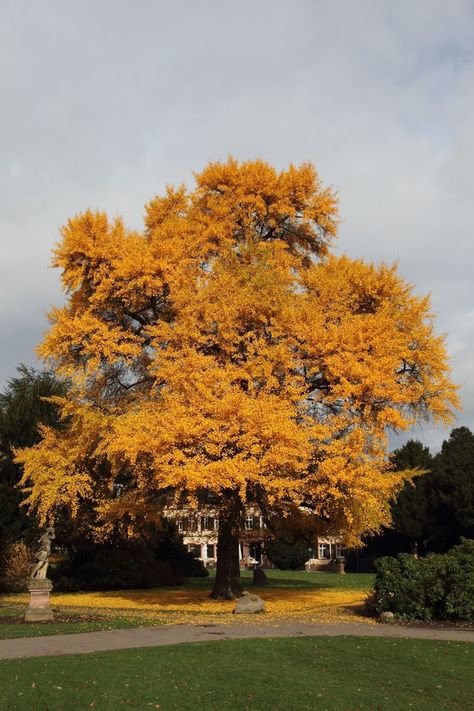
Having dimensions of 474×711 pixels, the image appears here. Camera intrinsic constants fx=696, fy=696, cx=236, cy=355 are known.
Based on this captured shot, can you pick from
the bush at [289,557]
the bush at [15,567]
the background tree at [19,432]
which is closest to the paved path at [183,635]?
the background tree at [19,432]

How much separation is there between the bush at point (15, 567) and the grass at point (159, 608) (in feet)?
2.35

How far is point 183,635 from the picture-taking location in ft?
46.5

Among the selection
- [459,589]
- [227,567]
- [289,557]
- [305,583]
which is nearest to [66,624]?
[227,567]

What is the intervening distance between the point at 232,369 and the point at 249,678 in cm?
1153

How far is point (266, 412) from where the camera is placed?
18.6 metres

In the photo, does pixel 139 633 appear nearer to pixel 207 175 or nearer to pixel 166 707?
pixel 166 707

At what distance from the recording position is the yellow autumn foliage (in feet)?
62.2

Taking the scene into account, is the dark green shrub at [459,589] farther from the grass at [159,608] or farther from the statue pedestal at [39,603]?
the statue pedestal at [39,603]

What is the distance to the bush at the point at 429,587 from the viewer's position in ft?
55.0

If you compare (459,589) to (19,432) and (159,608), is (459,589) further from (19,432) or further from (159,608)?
(19,432)

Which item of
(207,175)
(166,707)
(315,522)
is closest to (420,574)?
(315,522)

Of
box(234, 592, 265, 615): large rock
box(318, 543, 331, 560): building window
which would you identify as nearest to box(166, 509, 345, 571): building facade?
box(318, 543, 331, 560): building window

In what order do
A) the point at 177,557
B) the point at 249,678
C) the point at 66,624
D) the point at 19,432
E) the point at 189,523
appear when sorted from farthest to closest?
the point at 177,557 < the point at 19,432 < the point at 189,523 < the point at 66,624 < the point at 249,678

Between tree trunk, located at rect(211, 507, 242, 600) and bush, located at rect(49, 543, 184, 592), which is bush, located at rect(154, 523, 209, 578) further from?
tree trunk, located at rect(211, 507, 242, 600)
